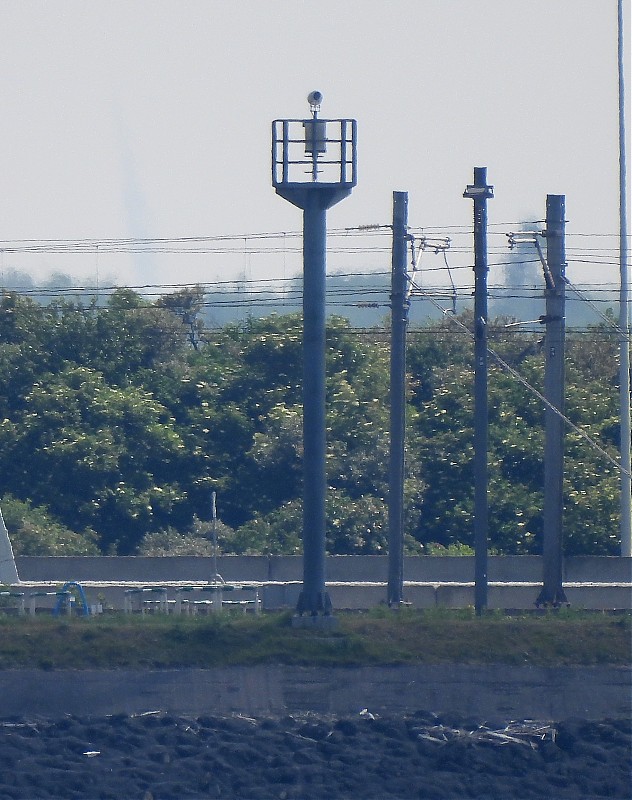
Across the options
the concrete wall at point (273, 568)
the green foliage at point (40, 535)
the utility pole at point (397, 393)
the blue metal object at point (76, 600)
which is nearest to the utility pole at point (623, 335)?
the concrete wall at point (273, 568)

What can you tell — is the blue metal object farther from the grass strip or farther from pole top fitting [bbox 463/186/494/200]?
pole top fitting [bbox 463/186/494/200]

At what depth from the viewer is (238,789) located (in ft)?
49.3

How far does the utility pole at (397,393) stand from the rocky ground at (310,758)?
611cm

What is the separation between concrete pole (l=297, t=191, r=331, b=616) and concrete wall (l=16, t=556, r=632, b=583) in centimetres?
889

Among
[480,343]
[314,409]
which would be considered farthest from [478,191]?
[314,409]

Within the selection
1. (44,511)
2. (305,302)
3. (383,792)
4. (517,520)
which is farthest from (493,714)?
(44,511)

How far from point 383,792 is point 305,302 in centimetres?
660

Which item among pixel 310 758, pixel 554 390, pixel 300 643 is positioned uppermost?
pixel 554 390

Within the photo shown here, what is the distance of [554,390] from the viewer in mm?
20719

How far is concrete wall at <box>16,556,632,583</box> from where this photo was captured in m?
26.9

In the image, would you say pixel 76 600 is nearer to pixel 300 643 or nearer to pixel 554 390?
pixel 300 643

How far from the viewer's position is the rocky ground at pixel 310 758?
14977mm

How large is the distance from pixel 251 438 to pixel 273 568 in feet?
37.1

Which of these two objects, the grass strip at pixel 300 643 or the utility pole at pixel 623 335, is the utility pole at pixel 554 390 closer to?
the grass strip at pixel 300 643
